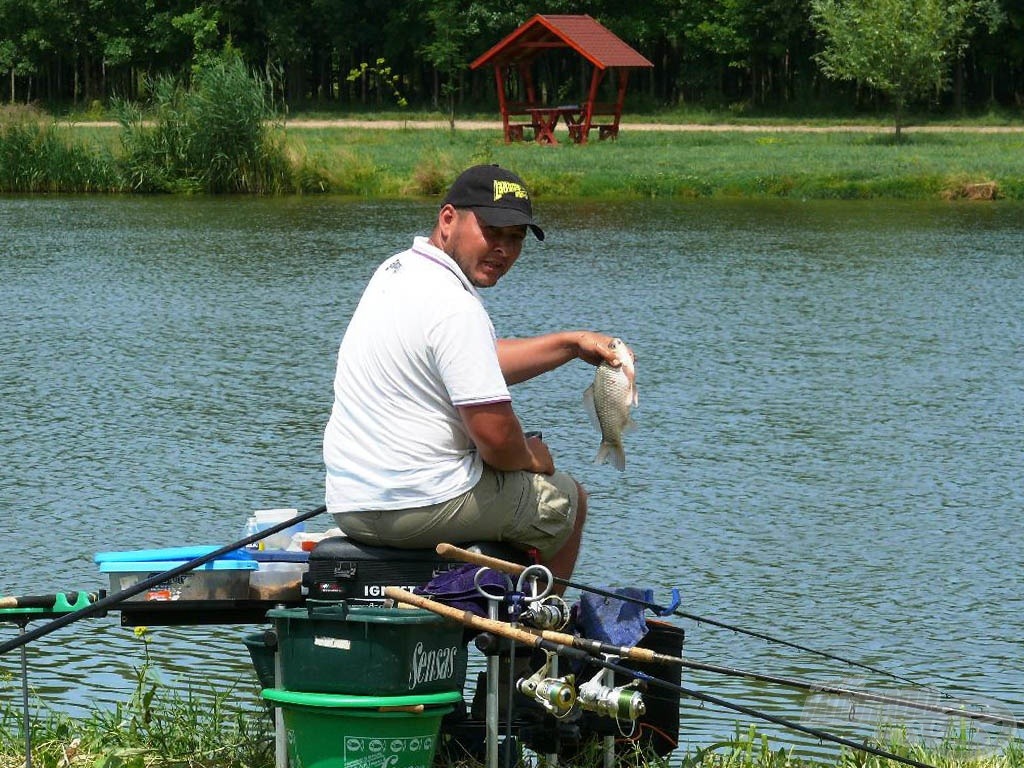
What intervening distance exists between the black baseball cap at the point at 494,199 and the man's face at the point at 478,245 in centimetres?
2

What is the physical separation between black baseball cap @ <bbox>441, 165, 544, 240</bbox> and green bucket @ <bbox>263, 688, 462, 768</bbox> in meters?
1.12

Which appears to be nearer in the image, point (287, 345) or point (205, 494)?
point (205, 494)

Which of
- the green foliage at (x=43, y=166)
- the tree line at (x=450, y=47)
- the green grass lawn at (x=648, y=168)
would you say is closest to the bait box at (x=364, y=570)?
the green grass lawn at (x=648, y=168)

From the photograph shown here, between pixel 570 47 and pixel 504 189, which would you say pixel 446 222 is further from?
pixel 570 47

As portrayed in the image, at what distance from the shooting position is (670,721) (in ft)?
14.5

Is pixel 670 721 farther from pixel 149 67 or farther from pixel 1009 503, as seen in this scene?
pixel 149 67

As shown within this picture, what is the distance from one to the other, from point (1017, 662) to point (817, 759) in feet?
4.16

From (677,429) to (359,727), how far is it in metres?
5.86

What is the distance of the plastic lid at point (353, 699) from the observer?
3.70 m

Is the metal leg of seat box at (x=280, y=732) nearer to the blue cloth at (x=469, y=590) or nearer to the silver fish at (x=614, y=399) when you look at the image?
the blue cloth at (x=469, y=590)

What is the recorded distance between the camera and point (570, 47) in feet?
118

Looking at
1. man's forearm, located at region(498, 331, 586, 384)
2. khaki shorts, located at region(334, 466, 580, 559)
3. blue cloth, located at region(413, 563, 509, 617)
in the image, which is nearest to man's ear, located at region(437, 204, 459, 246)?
man's forearm, located at region(498, 331, 586, 384)

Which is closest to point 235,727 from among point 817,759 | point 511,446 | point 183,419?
point 511,446

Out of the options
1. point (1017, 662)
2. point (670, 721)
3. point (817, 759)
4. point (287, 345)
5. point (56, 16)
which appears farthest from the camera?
point (56, 16)
